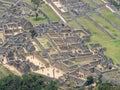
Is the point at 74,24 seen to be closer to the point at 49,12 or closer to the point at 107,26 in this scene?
the point at 107,26

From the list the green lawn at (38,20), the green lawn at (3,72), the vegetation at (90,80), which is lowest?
the green lawn at (38,20)

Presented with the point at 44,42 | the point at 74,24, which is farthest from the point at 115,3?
the point at 44,42

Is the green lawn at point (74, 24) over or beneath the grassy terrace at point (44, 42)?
beneath

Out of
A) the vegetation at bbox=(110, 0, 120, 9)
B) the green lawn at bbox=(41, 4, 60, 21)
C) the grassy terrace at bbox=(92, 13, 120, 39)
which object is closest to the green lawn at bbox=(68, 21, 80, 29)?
the green lawn at bbox=(41, 4, 60, 21)

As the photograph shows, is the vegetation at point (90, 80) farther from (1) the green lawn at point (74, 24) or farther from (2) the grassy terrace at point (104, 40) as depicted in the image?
(1) the green lawn at point (74, 24)

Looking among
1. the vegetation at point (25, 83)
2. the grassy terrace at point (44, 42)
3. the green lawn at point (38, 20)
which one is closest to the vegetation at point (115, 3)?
the green lawn at point (38, 20)
